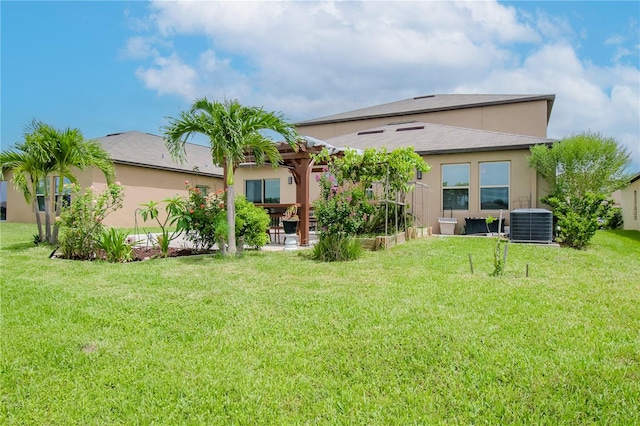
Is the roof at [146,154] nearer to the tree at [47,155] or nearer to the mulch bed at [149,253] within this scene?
the tree at [47,155]

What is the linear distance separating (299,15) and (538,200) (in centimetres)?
974

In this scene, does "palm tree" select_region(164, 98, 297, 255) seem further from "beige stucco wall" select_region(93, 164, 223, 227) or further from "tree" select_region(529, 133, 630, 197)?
"beige stucco wall" select_region(93, 164, 223, 227)

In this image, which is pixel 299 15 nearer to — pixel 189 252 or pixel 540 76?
pixel 189 252

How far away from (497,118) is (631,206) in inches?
304

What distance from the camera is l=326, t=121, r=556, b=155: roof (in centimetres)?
1341

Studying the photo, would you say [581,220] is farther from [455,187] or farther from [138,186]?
[138,186]

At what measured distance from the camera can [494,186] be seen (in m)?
13.6

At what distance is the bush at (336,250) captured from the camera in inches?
306

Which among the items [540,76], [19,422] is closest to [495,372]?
[19,422]

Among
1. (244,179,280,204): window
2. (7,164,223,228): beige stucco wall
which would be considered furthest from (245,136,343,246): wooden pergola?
(7,164,223,228): beige stucco wall

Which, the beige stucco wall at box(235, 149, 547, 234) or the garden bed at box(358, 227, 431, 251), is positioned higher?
the beige stucco wall at box(235, 149, 547, 234)

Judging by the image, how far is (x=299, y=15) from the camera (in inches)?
403

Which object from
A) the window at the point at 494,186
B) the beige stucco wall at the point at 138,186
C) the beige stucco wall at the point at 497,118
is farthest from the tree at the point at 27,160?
the beige stucco wall at the point at 497,118

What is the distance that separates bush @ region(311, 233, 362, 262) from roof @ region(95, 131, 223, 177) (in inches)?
432
